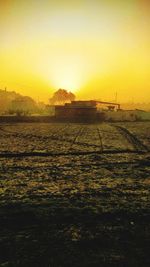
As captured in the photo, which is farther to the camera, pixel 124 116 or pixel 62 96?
pixel 62 96

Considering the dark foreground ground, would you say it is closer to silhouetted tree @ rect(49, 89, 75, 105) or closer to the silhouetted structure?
the silhouetted structure

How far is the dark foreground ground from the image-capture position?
3658 millimetres

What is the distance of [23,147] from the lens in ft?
40.7

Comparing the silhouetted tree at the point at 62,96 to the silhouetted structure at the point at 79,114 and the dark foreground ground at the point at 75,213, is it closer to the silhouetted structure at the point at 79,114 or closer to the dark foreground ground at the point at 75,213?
the silhouetted structure at the point at 79,114

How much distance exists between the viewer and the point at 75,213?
4.96m

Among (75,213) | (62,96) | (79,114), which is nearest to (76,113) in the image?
(79,114)

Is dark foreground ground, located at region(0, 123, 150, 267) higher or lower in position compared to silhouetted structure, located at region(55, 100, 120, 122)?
lower

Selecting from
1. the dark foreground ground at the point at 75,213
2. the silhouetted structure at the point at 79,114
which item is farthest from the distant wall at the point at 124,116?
the dark foreground ground at the point at 75,213

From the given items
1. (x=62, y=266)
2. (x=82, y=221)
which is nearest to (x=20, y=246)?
(x=62, y=266)

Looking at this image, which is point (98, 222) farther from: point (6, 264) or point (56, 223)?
point (6, 264)

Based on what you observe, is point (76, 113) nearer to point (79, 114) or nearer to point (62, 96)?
point (79, 114)

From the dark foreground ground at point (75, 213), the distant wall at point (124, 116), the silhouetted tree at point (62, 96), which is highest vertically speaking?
the silhouetted tree at point (62, 96)

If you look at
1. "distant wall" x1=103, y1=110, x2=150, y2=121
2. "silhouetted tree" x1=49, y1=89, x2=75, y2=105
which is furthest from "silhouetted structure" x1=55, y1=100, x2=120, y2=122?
"silhouetted tree" x1=49, y1=89, x2=75, y2=105

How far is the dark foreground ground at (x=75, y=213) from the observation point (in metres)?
3.66
